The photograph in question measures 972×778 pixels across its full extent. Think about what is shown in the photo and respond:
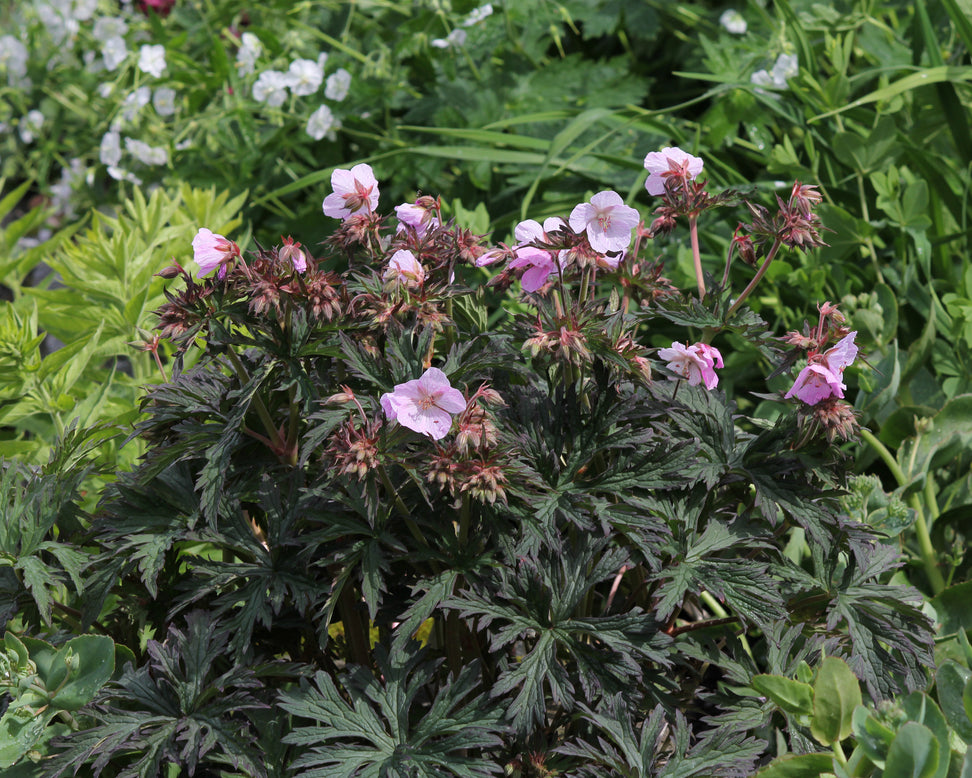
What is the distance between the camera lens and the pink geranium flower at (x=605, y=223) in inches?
51.4

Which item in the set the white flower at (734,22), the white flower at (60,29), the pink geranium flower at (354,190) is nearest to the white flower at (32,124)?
the white flower at (60,29)

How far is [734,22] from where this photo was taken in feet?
10.8

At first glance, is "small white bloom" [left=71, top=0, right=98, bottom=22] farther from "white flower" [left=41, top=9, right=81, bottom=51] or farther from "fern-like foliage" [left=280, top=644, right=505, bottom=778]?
"fern-like foliage" [left=280, top=644, right=505, bottom=778]

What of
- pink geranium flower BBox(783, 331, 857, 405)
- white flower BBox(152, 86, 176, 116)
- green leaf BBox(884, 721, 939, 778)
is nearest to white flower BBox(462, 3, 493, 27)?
white flower BBox(152, 86, 176, 116)

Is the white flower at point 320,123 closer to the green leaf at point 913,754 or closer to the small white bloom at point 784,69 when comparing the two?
the small white bloom at point 784,69

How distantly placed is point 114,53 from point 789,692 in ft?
12.1

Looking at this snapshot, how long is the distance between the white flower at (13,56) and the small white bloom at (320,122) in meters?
1.91

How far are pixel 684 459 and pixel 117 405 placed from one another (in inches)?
54.3

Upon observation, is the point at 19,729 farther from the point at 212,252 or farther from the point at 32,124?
the point at 32,124

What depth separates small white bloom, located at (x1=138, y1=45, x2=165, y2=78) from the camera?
349 centimetres

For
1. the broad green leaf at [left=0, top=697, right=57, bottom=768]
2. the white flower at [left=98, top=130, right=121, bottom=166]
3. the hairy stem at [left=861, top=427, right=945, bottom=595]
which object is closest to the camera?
the broad green leaf at [left=0, top=697, right=57, bottom=768]

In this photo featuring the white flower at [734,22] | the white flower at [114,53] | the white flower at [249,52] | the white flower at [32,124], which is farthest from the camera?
the white flower at [32,124]

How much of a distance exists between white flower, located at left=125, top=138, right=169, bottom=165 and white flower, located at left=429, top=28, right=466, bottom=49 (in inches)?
45.3

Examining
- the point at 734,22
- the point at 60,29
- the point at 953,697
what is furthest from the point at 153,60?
the point at 953,697
